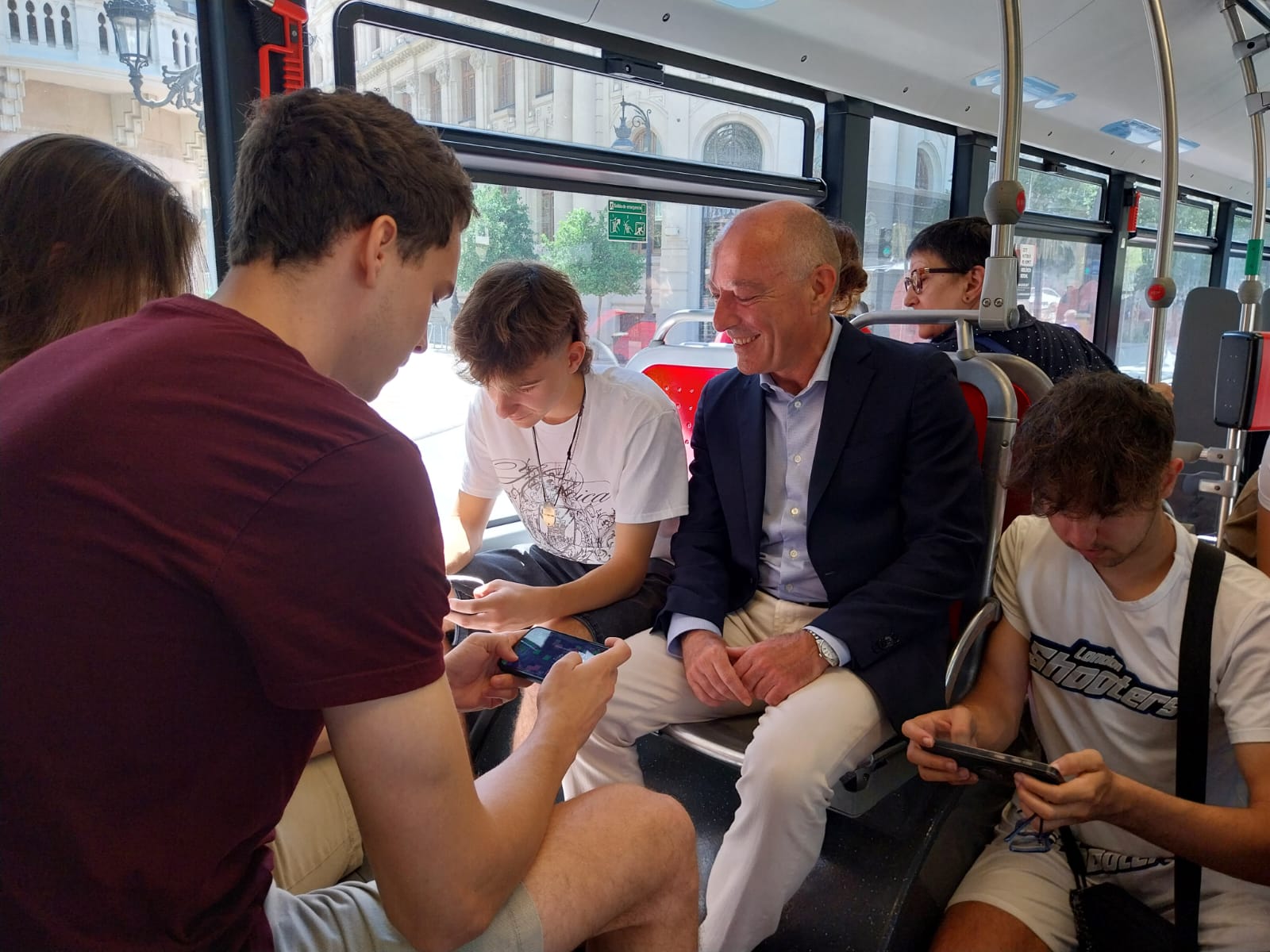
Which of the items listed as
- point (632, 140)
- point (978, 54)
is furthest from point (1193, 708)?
point (978, 54)

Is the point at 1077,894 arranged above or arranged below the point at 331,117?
below

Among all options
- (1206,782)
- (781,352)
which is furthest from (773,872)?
(781,352)

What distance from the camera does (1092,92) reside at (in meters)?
5.07

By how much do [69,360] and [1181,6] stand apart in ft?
17.8

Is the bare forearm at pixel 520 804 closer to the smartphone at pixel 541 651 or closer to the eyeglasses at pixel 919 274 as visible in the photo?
the smartphone at pixel 541 651

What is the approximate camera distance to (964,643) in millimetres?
1915

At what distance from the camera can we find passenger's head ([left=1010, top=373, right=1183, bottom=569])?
4.88 ft

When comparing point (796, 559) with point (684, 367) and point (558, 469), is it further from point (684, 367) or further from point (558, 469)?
point (684, 367)

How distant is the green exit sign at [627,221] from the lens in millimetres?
3406

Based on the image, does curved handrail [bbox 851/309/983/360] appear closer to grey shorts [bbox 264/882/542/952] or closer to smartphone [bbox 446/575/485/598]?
smartphone [bbox 446/575/485/598]

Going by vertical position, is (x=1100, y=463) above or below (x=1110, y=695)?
above

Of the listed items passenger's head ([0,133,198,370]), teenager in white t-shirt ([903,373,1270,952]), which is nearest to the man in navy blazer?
teenager in white t-shirt ([903,373,1270,952])

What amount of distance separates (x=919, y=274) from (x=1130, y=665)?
2.16 m

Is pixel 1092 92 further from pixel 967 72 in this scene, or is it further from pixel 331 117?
pixel 331 117
